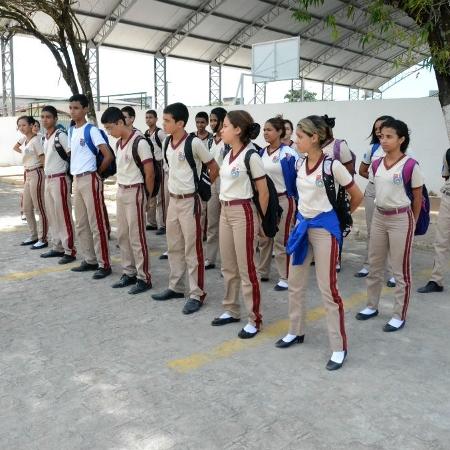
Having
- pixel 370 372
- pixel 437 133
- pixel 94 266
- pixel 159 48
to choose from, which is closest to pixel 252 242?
pixel 370 372

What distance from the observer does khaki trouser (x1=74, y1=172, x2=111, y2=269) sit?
5570 millimetres

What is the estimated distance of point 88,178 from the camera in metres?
5.55

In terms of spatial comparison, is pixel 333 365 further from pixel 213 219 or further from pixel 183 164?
pixel 213 219

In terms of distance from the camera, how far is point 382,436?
2.68 meters

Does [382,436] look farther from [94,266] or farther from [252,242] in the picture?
[94,266]

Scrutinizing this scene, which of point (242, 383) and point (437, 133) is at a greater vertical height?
point (437, 133)

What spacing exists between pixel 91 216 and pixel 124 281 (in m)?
0.84

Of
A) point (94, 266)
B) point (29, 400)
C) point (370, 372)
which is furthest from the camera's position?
point (94, 266)

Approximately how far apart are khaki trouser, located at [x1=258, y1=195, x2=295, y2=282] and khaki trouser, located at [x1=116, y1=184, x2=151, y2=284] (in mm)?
1189

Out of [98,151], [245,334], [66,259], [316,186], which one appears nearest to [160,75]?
[66,259]

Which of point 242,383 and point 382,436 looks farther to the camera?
point 242,383

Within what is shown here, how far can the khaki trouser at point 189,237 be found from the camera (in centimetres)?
465

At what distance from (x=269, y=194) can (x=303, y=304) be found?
0.85m

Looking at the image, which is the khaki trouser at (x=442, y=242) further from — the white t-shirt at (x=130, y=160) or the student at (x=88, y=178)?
the student at (x=88, y=178)
